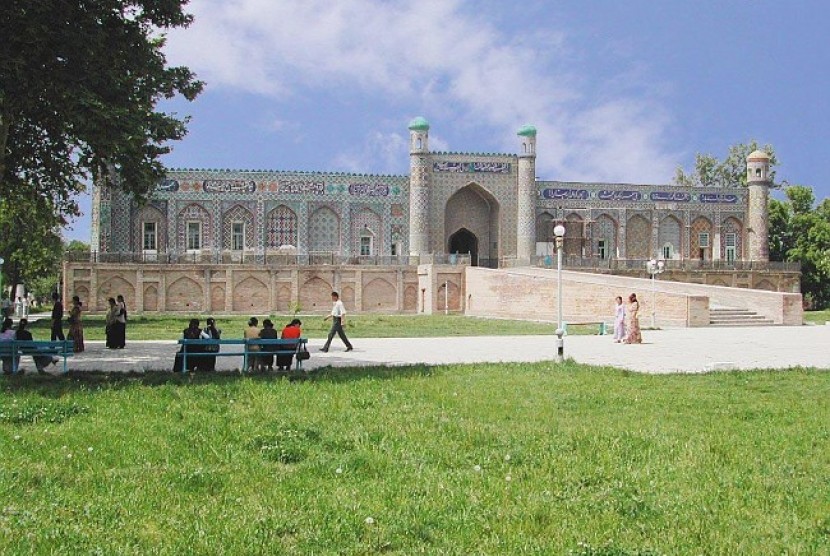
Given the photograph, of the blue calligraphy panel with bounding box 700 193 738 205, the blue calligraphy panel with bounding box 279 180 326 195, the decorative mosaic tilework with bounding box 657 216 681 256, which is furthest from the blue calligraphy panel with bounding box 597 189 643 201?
the blue calligraphy panel with bounding box 279 180 326 195

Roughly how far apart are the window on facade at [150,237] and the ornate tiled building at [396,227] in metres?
0.06

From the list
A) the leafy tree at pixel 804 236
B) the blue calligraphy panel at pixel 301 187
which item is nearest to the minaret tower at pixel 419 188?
the blue calligraphy panel at pixel 301 187

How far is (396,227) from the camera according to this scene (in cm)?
4312

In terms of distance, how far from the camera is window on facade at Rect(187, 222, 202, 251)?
41.6 meters

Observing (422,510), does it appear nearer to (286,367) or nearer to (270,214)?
(286,367)

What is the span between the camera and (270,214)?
4206cm

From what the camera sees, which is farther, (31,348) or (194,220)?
(194,220)

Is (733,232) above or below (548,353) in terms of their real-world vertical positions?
above

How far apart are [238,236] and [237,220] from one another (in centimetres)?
80

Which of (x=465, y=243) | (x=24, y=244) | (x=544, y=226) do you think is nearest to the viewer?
(x=24, y=244)

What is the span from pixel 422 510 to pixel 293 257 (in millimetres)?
35532

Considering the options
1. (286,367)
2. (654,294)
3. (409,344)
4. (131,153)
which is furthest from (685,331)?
(131,153)

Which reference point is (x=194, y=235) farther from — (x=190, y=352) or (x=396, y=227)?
(x=190, y=352)

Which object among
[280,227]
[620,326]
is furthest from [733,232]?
[620,326]
